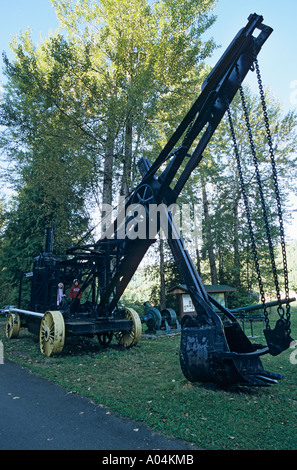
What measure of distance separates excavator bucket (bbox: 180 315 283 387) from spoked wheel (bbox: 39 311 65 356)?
13.3 ft

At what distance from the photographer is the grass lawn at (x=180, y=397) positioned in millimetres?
3529

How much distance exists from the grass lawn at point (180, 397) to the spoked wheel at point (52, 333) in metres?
0.25

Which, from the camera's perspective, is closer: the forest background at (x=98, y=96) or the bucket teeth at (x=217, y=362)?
the bucket teeth at (x=217, y=362)

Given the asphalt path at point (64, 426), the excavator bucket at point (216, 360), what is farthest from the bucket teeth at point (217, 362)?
the asphalt path at point (64, 426)

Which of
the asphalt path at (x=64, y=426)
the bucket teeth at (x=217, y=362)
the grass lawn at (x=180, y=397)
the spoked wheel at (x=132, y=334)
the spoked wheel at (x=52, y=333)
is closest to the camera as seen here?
the asphalt path at (x=64, y=426)

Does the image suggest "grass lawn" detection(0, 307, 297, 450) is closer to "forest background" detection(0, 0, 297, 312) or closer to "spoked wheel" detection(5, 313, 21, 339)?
"spoked wheel" detection(5, 313, 21, 339)

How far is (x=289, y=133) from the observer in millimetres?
22188

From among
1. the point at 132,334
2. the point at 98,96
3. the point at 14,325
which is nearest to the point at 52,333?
the point at 132,334

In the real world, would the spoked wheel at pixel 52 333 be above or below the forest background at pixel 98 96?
below

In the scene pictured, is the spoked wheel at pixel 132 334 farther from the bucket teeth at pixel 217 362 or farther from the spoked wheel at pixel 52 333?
the bucket teeth at pixel 217 362

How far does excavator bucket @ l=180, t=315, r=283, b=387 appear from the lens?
464 cm

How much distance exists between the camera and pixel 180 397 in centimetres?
483

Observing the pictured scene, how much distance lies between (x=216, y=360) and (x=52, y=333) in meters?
5.13
